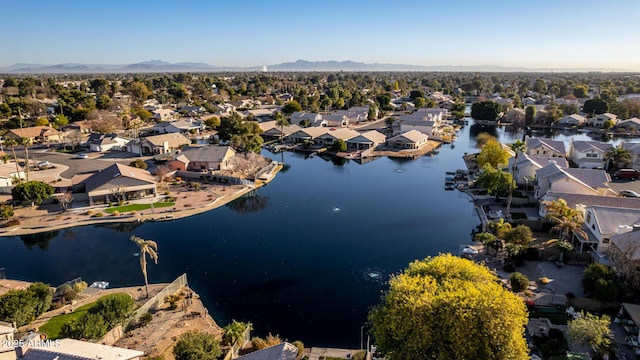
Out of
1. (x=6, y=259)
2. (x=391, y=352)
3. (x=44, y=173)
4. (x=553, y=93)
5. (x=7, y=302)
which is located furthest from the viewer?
(x=553, y=93)

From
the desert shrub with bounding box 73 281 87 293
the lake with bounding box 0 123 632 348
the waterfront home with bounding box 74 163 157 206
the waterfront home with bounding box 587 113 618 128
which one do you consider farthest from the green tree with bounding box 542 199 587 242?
the waterfront home with bounding box 587 113 618 128

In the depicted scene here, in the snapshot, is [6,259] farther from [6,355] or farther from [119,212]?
[6,355]

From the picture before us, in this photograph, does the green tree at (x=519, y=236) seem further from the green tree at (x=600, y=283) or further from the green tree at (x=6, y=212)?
the green tree at (x=6, y=212)

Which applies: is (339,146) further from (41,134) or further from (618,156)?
(41,134)

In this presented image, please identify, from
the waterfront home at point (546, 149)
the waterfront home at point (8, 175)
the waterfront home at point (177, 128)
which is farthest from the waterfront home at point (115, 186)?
the waterfront home at point (546, 149)

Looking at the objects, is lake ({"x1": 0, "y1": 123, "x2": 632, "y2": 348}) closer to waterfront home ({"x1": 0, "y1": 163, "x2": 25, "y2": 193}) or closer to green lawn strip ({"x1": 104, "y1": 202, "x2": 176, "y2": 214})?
green lawn strip ({"x1": 104, "y1": 202, "x2": 176, "y2": 214})

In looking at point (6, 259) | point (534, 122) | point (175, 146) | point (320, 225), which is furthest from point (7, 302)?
point (534, 122)
